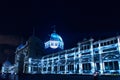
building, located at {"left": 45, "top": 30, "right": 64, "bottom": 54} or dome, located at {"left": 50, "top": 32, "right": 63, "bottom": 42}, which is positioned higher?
dome, located at {"left": 50, "top": 32, "right": 63, "bottom": 42}

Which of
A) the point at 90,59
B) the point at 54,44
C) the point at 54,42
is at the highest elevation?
the point at 54,42

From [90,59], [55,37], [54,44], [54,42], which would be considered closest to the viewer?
[90,59]

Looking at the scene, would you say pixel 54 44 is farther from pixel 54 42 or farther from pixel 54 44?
pixel 54 42

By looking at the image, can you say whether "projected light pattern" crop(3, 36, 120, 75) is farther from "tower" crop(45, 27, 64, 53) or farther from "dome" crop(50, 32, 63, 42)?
"dome" crop(50, 32, 63, 42)

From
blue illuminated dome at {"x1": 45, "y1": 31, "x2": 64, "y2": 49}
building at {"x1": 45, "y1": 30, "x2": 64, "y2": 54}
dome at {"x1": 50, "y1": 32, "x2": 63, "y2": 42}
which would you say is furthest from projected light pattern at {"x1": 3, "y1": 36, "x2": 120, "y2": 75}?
dome at {"x1": 50, "y1": 32, "x2": 63, "y2": 42}

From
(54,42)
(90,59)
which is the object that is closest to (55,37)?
(54,42)

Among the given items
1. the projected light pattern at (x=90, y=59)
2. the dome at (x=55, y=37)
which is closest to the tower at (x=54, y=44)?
the dome at (x=55, y=37)

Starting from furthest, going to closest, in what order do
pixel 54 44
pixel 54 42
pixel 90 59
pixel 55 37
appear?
1. pixel 55 37
2. pixel 54 42
3. pixel 54 44
4. pixel 90 59

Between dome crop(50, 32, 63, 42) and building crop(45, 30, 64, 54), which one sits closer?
building crop(45, 30, 64, 54)

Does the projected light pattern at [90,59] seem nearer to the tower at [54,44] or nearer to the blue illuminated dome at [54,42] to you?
the tower at [54,44]

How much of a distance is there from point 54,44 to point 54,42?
105cm

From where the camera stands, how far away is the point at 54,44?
8006 centimetres

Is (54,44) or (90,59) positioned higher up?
(54,44)

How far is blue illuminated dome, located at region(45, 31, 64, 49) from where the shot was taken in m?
79.8
